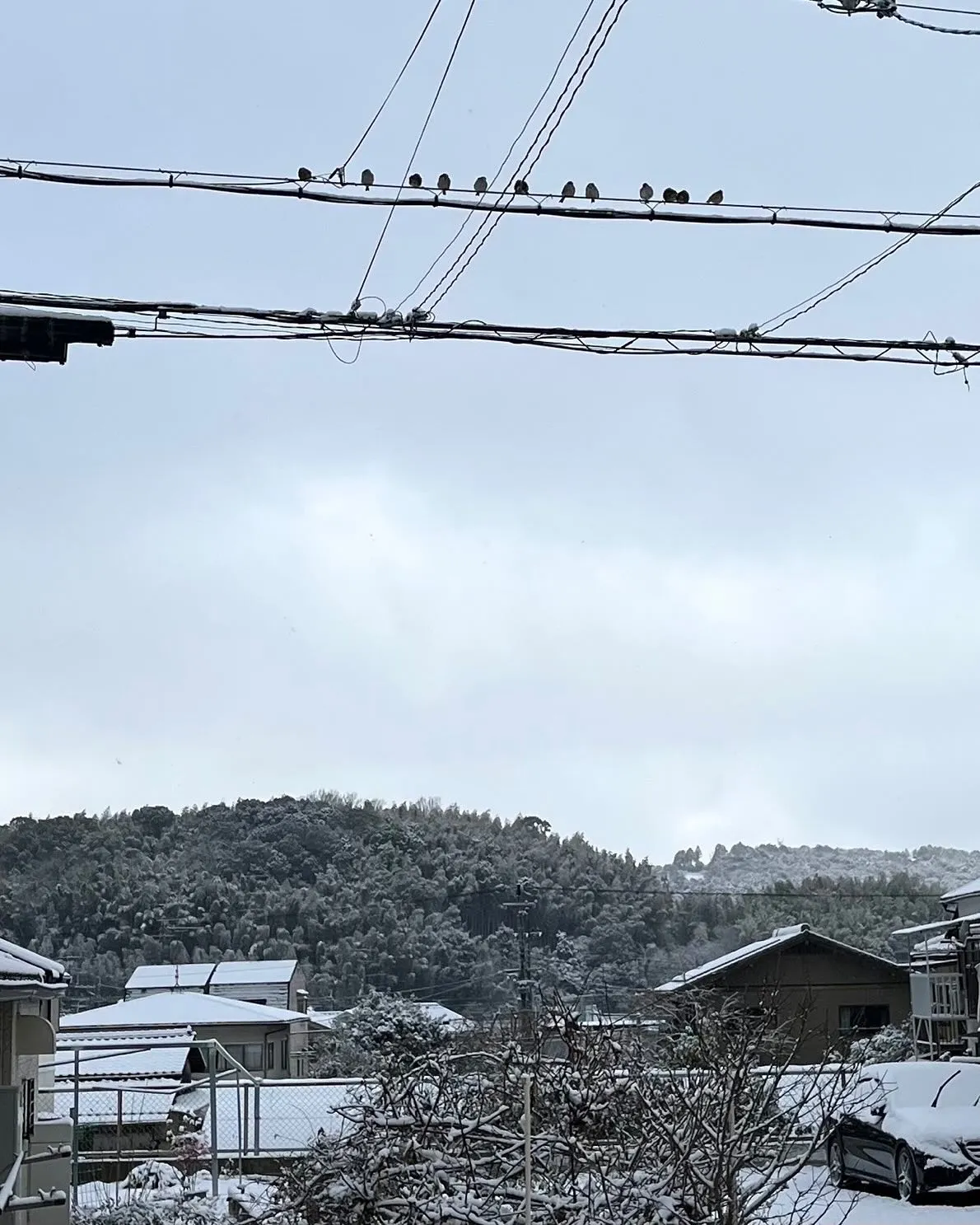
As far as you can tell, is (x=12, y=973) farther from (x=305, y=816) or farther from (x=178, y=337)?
(x=305, y=816)

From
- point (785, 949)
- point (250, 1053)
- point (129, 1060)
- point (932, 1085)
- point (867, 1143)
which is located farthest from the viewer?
point (250, 1053)

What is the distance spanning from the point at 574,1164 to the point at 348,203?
5.31 metres

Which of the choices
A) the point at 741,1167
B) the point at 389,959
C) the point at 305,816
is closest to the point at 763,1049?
the point at 741,1167

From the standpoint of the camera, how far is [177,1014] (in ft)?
126

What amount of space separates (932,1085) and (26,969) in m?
9.88

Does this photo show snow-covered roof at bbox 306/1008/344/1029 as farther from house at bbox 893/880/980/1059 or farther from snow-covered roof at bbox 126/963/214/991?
house at bbox 893/880/980/1059

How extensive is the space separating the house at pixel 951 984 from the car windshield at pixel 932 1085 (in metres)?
11.5

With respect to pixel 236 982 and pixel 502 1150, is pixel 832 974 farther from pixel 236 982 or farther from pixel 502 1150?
pixel 502 1150

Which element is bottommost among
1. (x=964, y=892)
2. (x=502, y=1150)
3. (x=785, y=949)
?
(x=502, y=1150)

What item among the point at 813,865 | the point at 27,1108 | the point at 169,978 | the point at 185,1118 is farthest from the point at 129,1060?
the point at 813,865

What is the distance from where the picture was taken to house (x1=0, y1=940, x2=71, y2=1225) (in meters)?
13.0

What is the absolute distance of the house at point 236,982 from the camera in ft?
160

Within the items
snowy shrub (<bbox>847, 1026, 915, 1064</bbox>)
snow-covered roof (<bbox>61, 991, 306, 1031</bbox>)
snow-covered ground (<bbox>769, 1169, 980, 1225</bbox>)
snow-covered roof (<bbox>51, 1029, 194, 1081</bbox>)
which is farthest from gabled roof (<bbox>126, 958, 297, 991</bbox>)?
snow-covered ground (<bbox>769, 1169, 980, 1225</bbox>)

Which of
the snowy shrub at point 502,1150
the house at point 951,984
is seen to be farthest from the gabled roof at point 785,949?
the snowy shrub at point 502,1150
